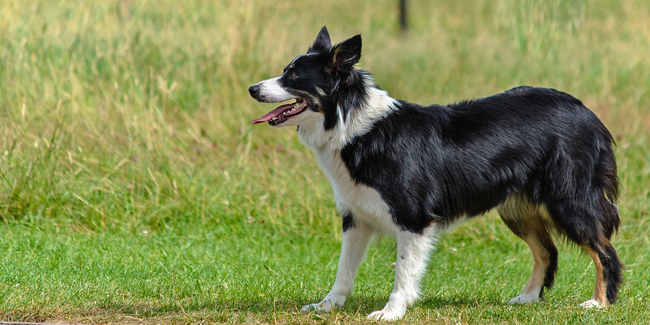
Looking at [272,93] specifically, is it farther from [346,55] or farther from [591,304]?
[591,304]

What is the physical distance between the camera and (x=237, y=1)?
10250 mm

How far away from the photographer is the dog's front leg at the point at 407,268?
454 centimetres

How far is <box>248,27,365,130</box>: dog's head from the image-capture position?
4.43 metres

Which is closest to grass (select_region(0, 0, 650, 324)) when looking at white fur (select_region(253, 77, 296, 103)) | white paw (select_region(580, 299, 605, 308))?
white paw (select_region(580, 299, 605, 308))

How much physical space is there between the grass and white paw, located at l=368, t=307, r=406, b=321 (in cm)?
7

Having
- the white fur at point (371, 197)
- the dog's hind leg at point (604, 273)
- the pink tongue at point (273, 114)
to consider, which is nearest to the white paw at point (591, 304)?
the dog's hind leg at point (604, 273)

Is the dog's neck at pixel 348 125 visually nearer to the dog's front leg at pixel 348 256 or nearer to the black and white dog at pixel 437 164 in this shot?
Answer: the black and white dog at pixel 437 164

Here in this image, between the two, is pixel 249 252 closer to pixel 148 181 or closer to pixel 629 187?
pixel 148 181

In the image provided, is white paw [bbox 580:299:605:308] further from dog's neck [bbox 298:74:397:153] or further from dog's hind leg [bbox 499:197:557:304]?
dog's neck [bbox 298:74:397:153]

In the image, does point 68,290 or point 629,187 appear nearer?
point 68,290

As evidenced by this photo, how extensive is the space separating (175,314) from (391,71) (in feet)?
24.9

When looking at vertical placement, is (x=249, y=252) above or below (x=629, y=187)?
below

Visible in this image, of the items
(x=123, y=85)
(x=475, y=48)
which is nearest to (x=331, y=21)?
(x=475, y=48)

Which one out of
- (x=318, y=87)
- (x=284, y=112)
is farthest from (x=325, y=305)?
(x=318, y=87)
